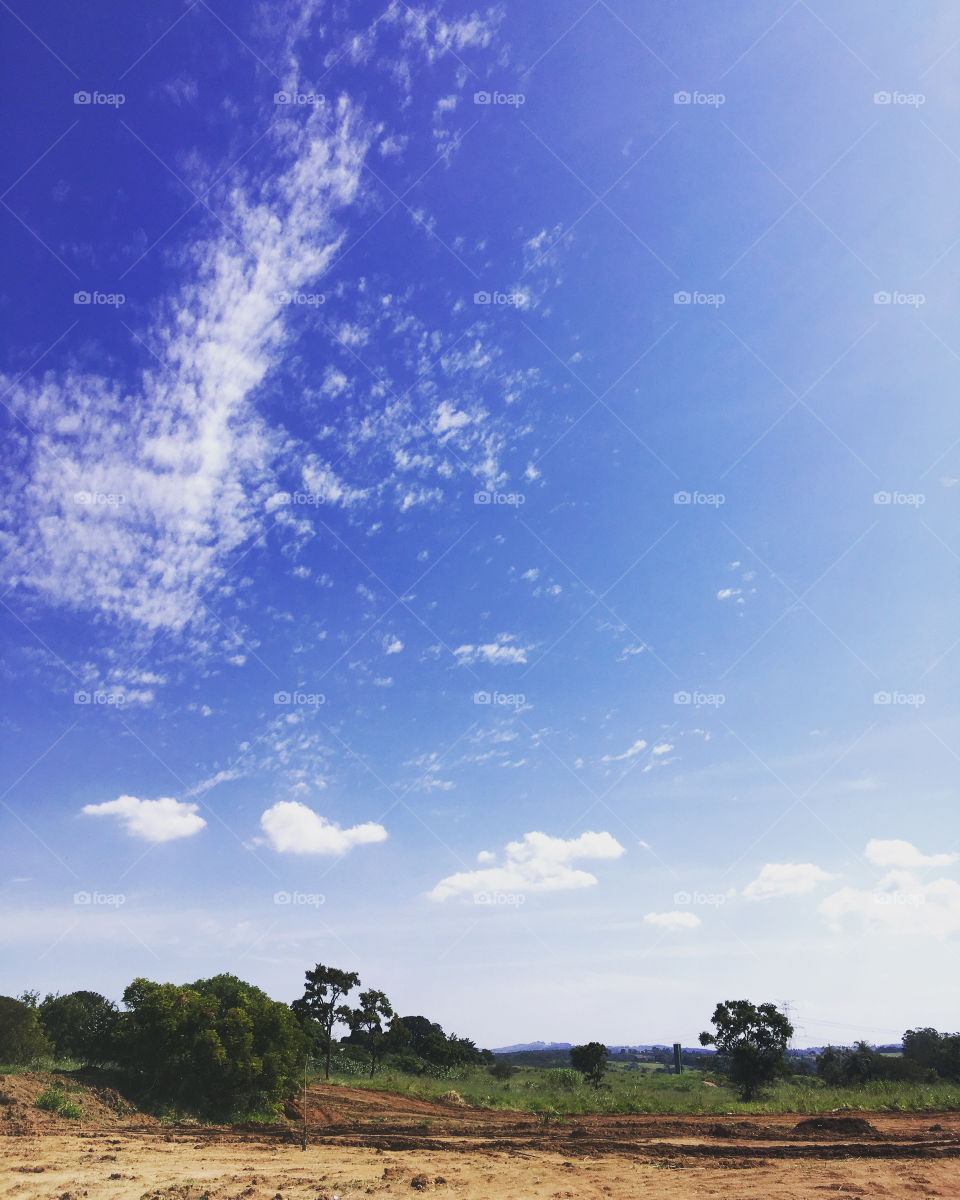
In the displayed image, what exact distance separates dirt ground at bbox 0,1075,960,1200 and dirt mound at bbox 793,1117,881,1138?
0.15ft

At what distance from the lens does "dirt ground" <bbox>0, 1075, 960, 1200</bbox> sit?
1387 centimetres

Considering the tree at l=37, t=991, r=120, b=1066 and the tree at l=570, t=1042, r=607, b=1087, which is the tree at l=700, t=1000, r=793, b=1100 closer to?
the tree at l=570, t=1042, r=607, b=1087

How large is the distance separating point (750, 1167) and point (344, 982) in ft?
133

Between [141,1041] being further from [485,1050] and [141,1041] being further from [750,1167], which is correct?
[485,1050]

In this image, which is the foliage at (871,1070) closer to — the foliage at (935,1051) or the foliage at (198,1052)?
the foliage at (935,1051)

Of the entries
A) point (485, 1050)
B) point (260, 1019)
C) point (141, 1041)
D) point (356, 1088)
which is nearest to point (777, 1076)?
point (356, 1088)

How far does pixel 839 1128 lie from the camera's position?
78.0 ft

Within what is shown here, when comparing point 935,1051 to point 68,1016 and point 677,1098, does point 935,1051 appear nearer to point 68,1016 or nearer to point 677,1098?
point 677,1098

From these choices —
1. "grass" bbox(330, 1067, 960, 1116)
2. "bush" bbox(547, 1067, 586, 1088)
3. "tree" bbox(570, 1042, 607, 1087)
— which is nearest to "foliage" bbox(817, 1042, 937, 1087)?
"grass" bbox(330, 1067, 960, 1116)

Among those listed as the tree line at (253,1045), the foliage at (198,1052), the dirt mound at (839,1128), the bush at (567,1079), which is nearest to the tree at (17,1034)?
the tree line at (253,1045)

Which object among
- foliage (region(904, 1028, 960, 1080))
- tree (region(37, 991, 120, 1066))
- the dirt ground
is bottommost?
foliage (region(904, 1028, 960, 1080))

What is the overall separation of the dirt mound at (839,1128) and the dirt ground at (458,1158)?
5 cm

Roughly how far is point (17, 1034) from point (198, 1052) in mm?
18616

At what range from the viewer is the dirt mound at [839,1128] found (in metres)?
22.9
